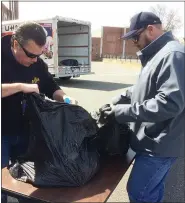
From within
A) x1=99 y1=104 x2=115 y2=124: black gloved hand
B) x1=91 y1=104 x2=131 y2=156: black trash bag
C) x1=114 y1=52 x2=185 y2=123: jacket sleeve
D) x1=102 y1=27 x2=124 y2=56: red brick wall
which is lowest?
x1=91 y1=104 x2=131 y2=156: black trash bag

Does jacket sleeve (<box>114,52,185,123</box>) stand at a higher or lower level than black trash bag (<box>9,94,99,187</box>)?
higher

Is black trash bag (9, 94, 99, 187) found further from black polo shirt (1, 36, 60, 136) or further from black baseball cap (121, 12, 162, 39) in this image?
black baseball cap (121, 12, 162, 39)

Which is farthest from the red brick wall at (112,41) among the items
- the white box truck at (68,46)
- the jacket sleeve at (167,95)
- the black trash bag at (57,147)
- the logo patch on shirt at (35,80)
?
the black trash bag at (57,147)

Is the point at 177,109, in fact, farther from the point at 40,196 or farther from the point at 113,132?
the point at 40,196

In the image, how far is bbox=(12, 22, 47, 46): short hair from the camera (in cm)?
197

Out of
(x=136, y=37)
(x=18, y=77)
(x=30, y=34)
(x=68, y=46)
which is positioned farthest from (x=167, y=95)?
(x=68, y=46)

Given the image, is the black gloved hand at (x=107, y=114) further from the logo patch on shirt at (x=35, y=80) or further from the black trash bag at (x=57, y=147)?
the logo patch on shirt at (x=35, y=80)

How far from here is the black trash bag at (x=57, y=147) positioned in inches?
65.1

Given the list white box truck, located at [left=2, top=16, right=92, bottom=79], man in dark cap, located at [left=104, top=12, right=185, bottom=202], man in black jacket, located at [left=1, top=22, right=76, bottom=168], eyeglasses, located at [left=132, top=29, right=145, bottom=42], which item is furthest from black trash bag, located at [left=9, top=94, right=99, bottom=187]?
white box truck, located at [left=2, top=16, right=92, bottom=79]

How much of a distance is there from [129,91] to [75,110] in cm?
81

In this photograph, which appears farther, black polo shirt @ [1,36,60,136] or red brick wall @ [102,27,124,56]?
red brick wall @ [102,27,124,56]

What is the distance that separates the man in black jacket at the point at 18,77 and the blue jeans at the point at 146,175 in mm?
795

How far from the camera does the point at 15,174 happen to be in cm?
183

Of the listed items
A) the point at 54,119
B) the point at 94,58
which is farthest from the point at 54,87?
the point at 94,58
